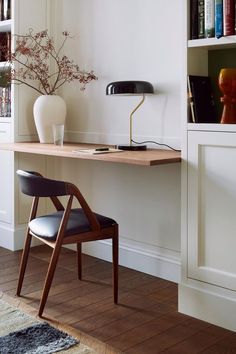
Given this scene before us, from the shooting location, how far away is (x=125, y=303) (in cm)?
258

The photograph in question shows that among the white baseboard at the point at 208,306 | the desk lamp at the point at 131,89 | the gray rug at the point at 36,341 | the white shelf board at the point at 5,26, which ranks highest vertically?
the white shelf board at the point at 5,26

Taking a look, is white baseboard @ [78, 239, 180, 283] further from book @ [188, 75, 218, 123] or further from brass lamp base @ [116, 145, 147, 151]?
book @ [188, 75, 218, 123]

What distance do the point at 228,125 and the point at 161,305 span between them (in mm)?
1012

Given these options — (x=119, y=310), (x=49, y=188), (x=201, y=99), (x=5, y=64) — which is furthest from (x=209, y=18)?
(x=5, y=64)

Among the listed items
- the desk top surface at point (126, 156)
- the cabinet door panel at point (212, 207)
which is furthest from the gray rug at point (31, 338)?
the desk top surface at point (126, 156)

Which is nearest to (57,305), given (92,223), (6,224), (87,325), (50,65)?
(87,325)

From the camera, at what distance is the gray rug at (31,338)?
80.6 inches

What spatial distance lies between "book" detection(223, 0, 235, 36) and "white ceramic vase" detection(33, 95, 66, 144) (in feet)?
4.83

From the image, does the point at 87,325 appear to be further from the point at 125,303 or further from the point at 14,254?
the point at 14,254

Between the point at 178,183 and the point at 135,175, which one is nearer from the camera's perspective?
the point at 178,183

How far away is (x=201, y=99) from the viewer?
241cm

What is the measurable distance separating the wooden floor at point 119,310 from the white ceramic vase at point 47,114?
873 mm

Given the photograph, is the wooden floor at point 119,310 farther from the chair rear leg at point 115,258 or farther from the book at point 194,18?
the book at point 194,18

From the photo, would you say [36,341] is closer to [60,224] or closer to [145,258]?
[60,224]
